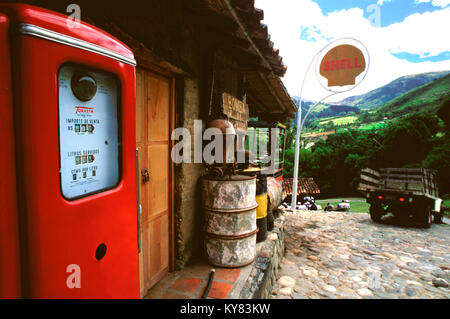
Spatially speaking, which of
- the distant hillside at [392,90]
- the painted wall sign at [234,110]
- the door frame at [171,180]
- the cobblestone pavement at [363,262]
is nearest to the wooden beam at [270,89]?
the painted wall sign at [234,110]

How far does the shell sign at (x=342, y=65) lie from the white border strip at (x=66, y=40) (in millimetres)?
9804

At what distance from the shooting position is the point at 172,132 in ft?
9.88

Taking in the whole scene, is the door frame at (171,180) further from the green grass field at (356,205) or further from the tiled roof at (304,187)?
the tiled roof at (304,187)

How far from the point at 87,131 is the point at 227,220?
2.34 m

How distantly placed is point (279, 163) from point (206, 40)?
8.54 meters

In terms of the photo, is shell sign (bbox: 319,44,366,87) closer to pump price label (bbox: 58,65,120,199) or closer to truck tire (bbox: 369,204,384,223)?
truck tire (bbox: 369,204,384,223)

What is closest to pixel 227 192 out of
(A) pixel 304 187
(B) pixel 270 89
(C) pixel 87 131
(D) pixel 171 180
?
(D) pixel 171 180

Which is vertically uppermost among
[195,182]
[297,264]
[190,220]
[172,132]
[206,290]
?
[172,132]

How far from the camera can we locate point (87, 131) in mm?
1190

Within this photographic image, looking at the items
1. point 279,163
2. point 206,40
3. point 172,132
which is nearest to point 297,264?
point 172,132

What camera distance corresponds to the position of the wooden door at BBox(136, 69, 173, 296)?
2545 mm

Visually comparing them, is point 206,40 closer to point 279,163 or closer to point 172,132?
point 172,132

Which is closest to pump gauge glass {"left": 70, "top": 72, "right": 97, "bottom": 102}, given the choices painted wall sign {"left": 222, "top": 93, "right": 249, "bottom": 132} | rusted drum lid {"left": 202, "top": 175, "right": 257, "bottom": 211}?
rusted drum lid {"left": 202, "top": 175, "right": 257, "bottom": 211}

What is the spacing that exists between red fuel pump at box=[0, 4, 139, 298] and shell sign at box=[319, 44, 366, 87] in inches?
385
